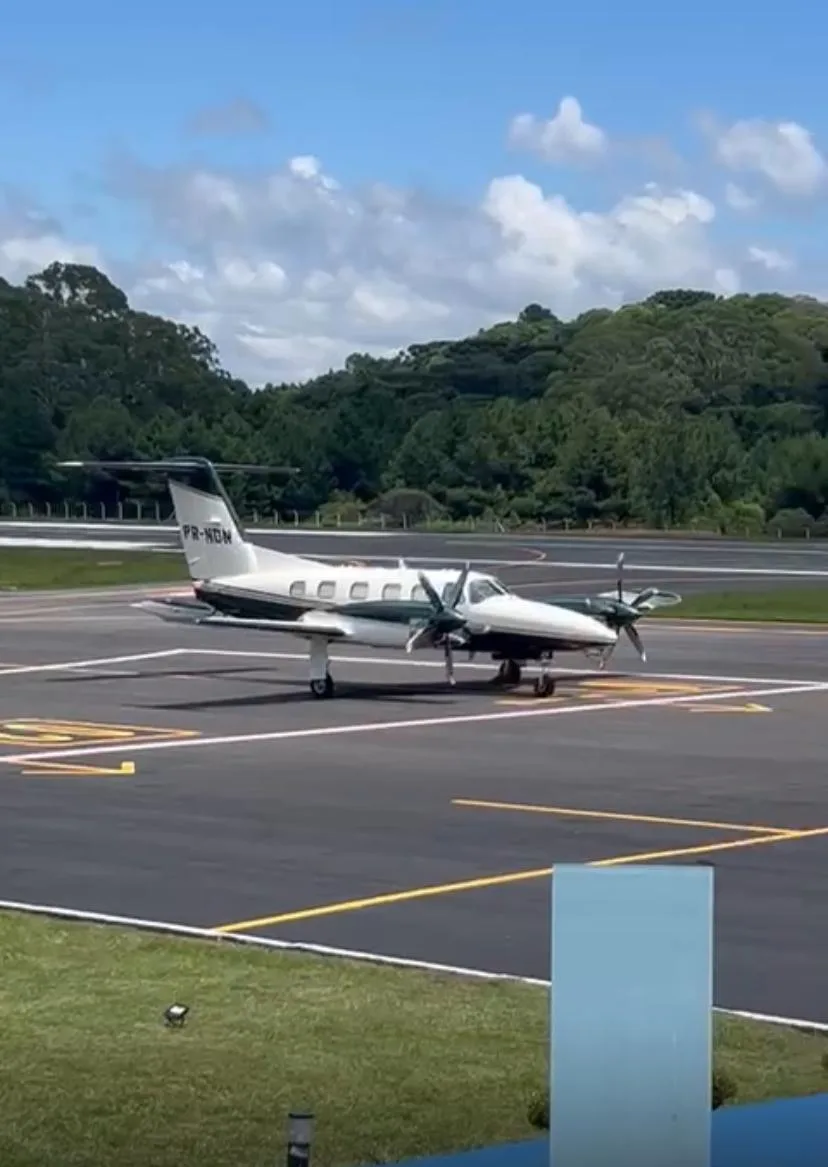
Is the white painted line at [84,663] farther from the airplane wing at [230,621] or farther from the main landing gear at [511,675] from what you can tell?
the main landing gear at [511,675]

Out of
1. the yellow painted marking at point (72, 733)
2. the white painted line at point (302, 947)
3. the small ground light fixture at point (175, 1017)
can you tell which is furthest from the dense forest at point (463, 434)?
the small ground light fixture at point (175, 1017)

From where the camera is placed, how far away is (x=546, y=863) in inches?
808

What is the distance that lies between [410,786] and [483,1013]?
1257cm

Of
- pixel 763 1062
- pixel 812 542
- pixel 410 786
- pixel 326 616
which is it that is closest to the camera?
pixel 763 1062

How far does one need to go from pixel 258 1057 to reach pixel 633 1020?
7145 mm

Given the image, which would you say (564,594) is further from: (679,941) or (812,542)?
(679,941)

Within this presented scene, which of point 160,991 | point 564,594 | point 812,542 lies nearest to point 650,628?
point 564,594

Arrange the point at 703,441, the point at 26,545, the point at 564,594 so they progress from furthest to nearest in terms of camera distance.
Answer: the point at 703,441 < the point at 26,545 < the point at 564,594

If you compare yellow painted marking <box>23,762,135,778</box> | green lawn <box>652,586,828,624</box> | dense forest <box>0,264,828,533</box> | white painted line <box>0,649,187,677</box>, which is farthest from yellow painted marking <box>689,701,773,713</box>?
dense forest <box>0,264,828,533</box>

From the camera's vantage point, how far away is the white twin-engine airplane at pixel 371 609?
37656 mm

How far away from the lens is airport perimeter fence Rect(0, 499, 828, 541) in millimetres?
125812

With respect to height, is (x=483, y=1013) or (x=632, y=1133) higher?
(x=632, y=1133)

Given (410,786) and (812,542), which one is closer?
(410,786)

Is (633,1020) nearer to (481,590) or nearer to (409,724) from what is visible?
(409,724)
